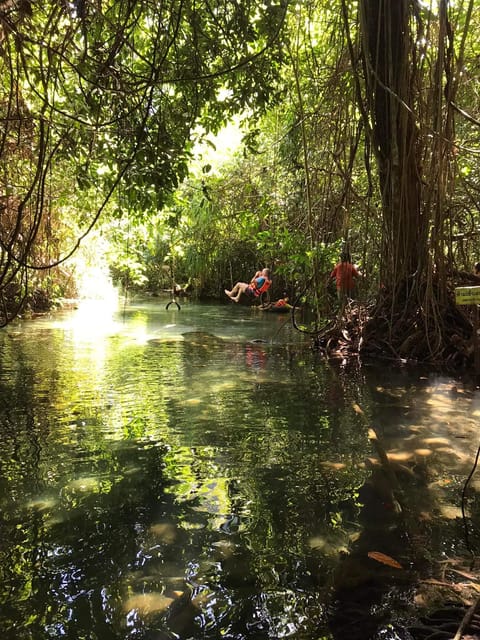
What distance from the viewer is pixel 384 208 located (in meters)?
5.12

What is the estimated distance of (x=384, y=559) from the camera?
5.89 feet

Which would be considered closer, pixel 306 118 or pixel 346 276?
pixel 306 118

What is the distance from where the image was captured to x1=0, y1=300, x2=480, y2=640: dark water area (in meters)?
1.54

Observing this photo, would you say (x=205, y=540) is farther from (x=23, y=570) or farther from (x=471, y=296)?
(x=471, y=296)

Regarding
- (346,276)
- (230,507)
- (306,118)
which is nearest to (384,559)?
(230,507)

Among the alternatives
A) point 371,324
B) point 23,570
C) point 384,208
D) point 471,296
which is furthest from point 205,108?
point 23,570

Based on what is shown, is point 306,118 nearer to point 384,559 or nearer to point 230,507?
point 230,507

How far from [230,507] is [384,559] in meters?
0.70

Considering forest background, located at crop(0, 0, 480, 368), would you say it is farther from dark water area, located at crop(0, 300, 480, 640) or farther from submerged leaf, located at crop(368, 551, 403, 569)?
submerged leaf, located at crop(368, 551, 403, 569)

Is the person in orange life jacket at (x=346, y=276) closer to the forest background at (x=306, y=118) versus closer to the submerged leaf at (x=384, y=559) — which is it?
the forest background at (x=306, y=118)

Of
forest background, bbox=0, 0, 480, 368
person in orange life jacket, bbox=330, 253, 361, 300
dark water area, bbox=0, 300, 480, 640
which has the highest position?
forest background, bbox=0, 0, 480, 368

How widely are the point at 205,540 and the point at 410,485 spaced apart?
3.62 ft

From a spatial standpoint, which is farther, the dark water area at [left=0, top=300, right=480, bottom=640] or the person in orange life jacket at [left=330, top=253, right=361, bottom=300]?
the person in orange life jacket at [left=330, top=253, right=361, bottom=300]

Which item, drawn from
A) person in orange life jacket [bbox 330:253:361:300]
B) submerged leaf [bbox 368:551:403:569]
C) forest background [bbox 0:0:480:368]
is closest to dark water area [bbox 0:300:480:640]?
submerged leaf [bbox 368:551:403:569]
